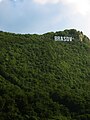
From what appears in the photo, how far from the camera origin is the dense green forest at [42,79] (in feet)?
424

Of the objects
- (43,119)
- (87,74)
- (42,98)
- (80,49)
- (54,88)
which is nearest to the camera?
(43,119)

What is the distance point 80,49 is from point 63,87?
160 feet

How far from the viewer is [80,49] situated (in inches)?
7795

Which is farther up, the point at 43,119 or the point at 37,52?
the point at 37,52

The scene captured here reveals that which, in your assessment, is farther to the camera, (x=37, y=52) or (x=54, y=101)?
(x=37, y=52)

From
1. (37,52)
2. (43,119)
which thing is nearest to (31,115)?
(43,119)

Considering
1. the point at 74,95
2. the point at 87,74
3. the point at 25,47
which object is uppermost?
the point at 25,47

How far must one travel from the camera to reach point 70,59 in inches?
7141

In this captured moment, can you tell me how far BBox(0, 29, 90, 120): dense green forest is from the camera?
5094 inches

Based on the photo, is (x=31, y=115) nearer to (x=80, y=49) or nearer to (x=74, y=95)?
(x=74, y=95)

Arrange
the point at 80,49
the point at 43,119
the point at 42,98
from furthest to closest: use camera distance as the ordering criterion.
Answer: the point at 80,49
the point at 42,98
the point at 43,119

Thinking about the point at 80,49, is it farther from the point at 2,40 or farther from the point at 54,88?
the point at 54,88

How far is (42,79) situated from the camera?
509ft

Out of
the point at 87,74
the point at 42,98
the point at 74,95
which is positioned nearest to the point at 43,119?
the point at 42,98
